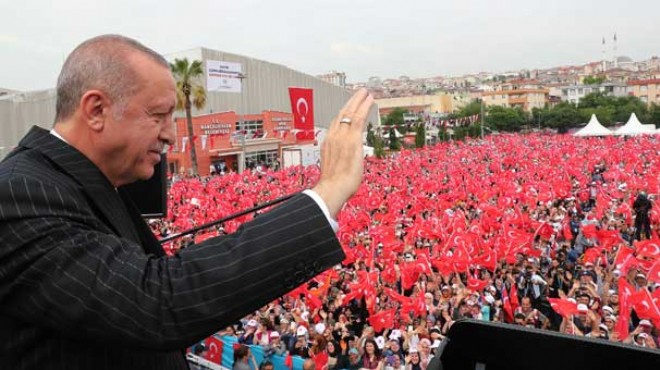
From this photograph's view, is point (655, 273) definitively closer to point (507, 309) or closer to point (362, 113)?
point (507, 309)

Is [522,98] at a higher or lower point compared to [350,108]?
higher

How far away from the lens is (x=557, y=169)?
23.4 metres

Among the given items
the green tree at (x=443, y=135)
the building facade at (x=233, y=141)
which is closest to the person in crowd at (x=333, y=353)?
the building facade at (x=233, y=141)

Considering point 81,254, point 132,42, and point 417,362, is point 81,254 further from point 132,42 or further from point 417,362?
point 417,362

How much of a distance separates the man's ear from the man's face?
11mm

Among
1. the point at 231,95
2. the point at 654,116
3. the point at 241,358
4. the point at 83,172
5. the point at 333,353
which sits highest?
the point at 231,95

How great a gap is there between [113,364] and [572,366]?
106cm

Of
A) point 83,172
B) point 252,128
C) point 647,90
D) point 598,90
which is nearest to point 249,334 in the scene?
point 83,172

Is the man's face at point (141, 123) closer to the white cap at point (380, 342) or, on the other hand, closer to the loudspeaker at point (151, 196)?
the loudspeaker at point (151, 196)

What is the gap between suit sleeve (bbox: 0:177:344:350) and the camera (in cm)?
101

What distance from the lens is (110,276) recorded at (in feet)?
3.35

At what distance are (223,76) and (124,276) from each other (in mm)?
44352

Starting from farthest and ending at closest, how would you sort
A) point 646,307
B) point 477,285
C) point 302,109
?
point 302,109 < point 477,285 < point 646,307

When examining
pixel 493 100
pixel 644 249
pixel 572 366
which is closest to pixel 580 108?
pixel 493 100
